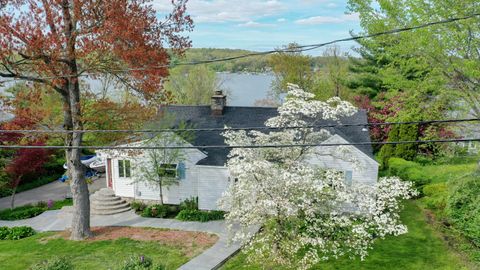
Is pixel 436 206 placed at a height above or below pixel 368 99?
below

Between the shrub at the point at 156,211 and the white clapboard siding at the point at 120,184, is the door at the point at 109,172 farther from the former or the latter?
the shrub at the point at 156,211

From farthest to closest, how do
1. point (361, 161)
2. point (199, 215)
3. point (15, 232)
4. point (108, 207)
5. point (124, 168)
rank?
point (124, 168) → point (108, 207) → point (199, 215) → point (361, 161) → point (15, 232)

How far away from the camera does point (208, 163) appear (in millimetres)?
18391

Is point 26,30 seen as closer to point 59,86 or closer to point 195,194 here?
point 59,86

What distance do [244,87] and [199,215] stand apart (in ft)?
143

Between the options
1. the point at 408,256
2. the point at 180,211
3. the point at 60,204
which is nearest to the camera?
Answer: the point at 408,256

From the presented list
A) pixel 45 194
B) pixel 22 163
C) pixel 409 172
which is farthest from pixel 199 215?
pixel 409 172

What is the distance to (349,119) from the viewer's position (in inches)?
808

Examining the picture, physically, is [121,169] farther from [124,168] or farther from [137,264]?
[137,264]

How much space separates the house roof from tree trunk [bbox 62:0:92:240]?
571 centimetres

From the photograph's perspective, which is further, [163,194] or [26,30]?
[163,194]

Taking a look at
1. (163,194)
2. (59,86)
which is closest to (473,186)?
(163,194)

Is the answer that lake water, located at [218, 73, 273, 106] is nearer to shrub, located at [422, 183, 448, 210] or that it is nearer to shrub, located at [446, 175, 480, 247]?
shrub, located at [422, 183, 448, 210]

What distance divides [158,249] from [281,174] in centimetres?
597
